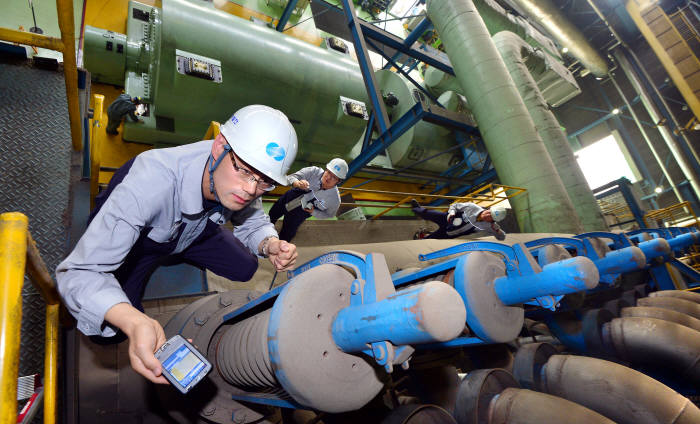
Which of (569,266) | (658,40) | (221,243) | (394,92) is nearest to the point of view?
(569,266)

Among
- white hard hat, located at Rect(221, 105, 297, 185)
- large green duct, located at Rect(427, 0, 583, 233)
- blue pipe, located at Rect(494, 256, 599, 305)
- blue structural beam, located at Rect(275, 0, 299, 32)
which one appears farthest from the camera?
blue structural beam, located at Rect(275, 0, 299, 32)

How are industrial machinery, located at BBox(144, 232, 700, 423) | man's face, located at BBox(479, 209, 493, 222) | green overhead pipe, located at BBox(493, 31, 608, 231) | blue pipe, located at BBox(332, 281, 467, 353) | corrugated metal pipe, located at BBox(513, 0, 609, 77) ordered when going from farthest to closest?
corrugated metal pipe, located at BBox(513, 0, 609, 77) → green overhead pipe, located at BBox(493, 31, 608, 231) → man's face, located at BBox(479, 209, 493, 222) → industrial machinery, located at BBox(144, 232, 700, 423) → blue pipe, located at BBox(332, 281, 467, 353)

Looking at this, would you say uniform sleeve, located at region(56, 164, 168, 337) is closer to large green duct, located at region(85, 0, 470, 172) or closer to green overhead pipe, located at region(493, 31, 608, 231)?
large green duct, located at region(85, 0, 470, 172)

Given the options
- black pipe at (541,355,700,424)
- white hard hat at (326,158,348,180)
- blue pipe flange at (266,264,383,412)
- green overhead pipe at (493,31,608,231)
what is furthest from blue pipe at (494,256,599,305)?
green overhead pipe at (493,31,608,231)

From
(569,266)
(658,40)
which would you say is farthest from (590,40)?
(569,266)

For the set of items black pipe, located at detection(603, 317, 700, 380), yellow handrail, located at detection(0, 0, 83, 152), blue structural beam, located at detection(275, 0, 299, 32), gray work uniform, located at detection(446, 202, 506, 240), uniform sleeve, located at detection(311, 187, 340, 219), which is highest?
blue structural beam, located at detection(275, 0, 299, 32)

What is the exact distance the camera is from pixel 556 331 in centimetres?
303

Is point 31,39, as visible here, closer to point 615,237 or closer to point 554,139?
point 615,237

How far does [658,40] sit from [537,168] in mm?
12477

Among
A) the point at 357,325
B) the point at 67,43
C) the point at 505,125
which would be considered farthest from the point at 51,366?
the point at 505,125

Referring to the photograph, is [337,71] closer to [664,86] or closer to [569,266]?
[569,266]

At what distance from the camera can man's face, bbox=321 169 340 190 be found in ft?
12.2

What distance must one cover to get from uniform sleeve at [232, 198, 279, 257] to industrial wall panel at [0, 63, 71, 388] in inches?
37.2

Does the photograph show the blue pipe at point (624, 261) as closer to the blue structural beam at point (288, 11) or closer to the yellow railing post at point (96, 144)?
the yellow railing post at point (96, 144)
